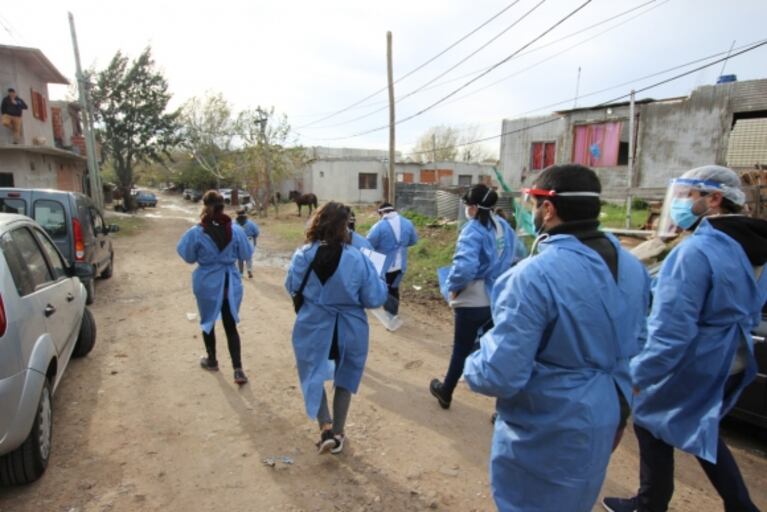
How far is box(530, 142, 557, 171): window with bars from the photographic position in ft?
55.8

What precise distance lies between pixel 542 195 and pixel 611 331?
55 centimetres

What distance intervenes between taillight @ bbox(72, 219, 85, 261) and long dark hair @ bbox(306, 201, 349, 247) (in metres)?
5.61

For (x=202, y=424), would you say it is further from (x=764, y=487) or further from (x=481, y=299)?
(x=764, y=487)

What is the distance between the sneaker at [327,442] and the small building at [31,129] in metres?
17.2

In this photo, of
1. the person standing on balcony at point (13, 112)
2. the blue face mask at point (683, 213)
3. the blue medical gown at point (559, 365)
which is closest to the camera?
the blue medical gown at point (559, 365)

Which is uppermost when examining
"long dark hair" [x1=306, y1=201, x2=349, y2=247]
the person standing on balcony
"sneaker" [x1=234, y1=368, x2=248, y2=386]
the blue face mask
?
the person standing on balcony

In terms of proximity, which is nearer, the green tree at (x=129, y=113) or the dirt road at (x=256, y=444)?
the dirt road at (x=256, y=444)

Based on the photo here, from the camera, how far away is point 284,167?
1059 inches

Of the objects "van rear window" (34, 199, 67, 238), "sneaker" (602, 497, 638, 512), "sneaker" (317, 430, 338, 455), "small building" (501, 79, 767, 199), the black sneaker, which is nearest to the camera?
"sneaker" (602, 497, 638, 512)

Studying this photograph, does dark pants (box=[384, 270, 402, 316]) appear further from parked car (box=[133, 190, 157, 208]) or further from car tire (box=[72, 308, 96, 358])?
parked car (box=[133, 190, 157, 208])

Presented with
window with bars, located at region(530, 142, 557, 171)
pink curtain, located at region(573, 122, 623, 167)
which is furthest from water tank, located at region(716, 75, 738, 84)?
window with bars, located at region(530, 142, 557, 171)

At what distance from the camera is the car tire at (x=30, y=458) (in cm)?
266

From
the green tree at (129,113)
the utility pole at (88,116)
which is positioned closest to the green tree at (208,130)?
the green tree at (129,113)

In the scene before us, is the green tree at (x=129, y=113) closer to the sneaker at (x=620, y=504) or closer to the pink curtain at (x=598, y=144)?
the pink curtain at (x=598, y=144)
